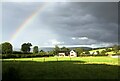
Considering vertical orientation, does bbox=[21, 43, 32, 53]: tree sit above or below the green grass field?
above

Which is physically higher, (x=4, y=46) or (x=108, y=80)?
(x=4, y=46)

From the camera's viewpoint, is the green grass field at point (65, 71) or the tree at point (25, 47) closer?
the green grass field at point (65, 71)

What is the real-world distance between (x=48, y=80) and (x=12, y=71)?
401 centimetres

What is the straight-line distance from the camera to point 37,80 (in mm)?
21953

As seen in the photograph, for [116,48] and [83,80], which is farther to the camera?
[116,48]

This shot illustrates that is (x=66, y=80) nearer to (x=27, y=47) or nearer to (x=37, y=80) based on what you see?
(x=37, y=80)

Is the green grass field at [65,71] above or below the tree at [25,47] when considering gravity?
below

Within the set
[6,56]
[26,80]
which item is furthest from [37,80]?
[6,56]

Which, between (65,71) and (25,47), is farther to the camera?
(25,47)

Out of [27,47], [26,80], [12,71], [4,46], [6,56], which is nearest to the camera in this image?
[12,71]

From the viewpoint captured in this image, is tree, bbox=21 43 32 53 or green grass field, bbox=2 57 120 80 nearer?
green grass field, bbox=2 57 120 80

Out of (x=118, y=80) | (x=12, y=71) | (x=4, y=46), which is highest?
(x=4, y=46)

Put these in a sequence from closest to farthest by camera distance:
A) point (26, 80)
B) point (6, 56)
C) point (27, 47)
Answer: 1. point (26, 80)
2. point (6, 56)
3. point (27, 47)

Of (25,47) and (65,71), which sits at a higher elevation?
(25,47)
